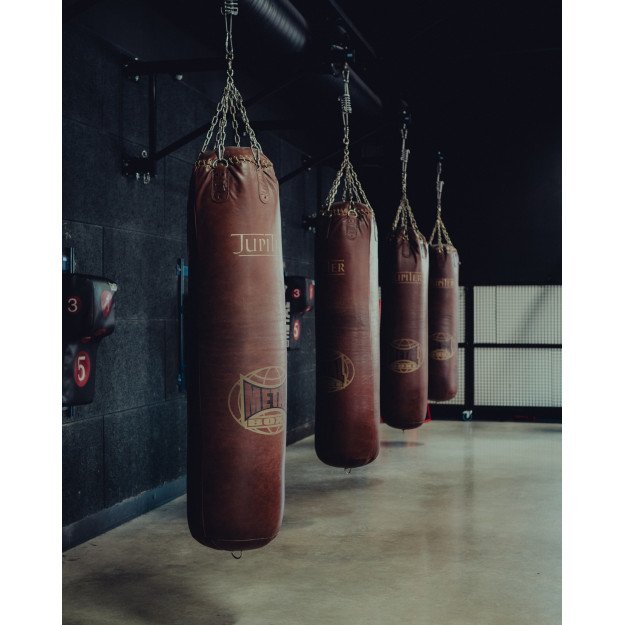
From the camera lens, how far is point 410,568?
4.14m

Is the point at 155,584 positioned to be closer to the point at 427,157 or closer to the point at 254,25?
the point at 254,25

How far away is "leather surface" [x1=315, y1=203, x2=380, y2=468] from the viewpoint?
4078 mm

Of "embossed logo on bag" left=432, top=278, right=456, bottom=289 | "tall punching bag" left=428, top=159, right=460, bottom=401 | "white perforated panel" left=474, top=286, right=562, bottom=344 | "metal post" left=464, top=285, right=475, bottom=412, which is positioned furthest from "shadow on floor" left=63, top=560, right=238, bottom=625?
"white perforated panel" left=474, top=286, right=562, bottom=344

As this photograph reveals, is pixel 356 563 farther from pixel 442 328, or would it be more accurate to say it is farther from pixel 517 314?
pixel 517 314

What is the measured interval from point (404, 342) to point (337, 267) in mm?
1397

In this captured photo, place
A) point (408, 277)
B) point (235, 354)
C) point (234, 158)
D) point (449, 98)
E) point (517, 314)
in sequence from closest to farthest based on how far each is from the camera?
point (235, 354) → point (234, 158) → point (408, 277) → point (449, 98) → point (517, 314)

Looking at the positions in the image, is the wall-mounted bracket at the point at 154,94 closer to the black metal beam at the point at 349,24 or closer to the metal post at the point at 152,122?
the metal post at the point at 152,122

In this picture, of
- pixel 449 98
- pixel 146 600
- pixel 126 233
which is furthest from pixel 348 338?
pixel 449 98

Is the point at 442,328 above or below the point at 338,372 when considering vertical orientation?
above

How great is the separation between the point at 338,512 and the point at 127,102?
10.3 feet

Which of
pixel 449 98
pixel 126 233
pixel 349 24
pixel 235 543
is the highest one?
pixel 449 98

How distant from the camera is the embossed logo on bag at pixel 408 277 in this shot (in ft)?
17.8

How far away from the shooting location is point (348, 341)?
4.08 m
